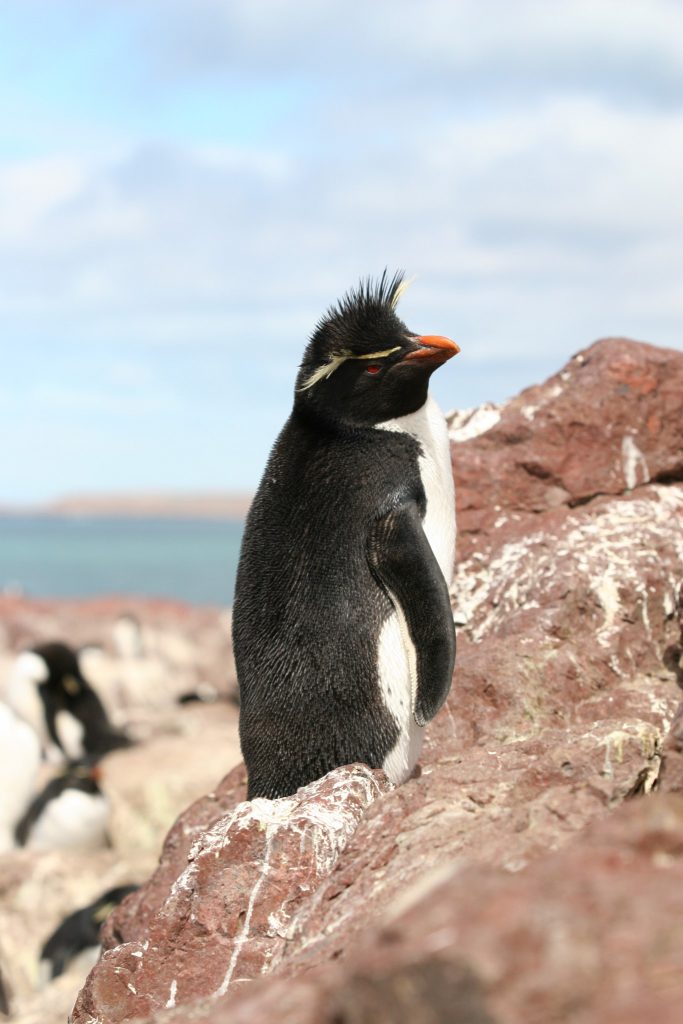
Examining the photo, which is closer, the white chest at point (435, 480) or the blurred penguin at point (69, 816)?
the white chest at point (435, 480)

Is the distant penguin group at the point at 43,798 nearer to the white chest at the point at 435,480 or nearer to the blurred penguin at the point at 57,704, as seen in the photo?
the blurred penguin at the point at 57,704

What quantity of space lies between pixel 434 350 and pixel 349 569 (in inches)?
36.6

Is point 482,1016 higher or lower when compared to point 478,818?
higher

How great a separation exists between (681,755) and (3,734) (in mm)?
10744

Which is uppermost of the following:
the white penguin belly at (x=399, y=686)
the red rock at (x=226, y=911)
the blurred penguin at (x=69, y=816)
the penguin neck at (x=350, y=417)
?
the penguin neck at (x=350, y=417)

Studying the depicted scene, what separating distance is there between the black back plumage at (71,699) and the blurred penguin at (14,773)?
3074 mm

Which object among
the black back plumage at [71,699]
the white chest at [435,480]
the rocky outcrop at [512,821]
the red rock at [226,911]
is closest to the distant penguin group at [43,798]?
the black back plumage at [71,699]

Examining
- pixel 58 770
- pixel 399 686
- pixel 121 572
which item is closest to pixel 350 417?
pixel 399 686

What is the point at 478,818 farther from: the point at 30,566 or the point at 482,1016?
the point at 30,566

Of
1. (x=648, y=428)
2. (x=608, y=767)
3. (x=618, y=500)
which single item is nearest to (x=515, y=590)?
(x=618, y=500)

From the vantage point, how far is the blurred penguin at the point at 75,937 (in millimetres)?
8586

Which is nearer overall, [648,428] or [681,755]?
[681,755]

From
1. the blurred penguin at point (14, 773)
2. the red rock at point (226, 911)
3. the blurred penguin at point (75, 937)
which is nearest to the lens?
the red rock at point (226, 911)

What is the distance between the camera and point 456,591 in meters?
6.38
